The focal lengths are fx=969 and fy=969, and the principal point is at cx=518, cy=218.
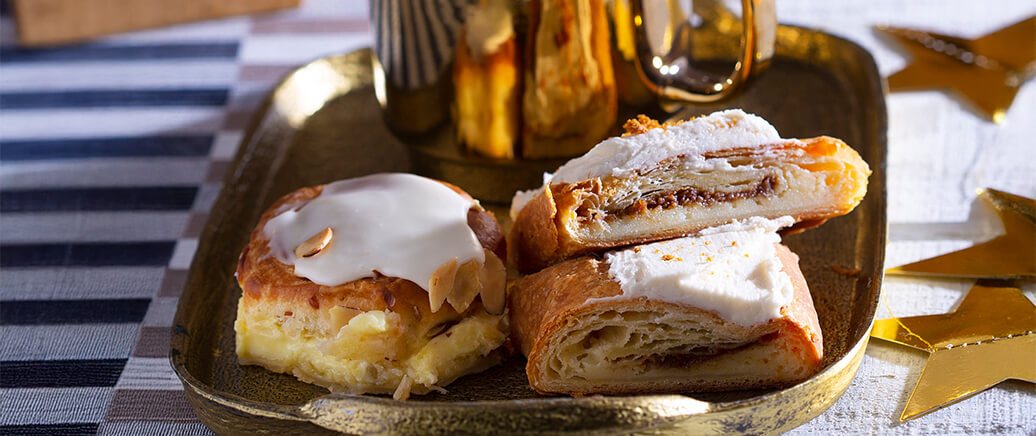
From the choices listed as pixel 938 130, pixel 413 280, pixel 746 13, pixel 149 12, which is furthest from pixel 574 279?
pixel 149 12

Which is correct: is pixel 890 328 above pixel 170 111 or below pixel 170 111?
above

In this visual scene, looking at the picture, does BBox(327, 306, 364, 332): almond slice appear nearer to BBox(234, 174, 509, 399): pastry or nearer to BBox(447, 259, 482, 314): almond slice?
BBox(234, 174, 509, 399): pastry

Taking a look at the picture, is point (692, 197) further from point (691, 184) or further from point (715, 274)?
point (715, 274)

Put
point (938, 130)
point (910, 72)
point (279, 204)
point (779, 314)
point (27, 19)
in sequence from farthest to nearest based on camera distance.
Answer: point (27, 19) < point (910, 72) < point (938, 130) < point (279, 204) < point (779, 314)

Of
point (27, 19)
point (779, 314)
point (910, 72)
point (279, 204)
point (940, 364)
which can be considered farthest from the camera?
point (27, 19)

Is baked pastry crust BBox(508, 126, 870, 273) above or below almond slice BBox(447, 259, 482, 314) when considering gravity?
above

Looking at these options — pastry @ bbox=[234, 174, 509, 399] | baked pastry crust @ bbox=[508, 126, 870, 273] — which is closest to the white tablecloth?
baked pastry crust @ bbox=[508, 126, 870, 273]

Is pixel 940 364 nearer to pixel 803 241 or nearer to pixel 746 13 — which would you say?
pixel 803 241
